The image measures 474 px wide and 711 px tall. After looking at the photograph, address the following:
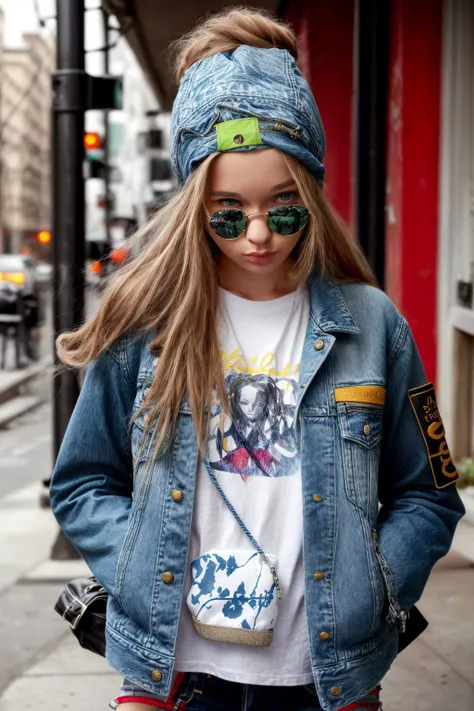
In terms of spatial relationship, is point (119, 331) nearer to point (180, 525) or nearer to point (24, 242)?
point (180, 525)

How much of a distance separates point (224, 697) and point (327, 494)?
419mm

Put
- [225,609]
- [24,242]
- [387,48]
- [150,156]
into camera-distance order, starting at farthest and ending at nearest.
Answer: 1. [24,242]
2. [150,156]
3. [387,48]
4. [225,609]

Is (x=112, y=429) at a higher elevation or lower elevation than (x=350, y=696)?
higher

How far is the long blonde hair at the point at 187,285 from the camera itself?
1991mm

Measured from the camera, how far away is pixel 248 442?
1.98m

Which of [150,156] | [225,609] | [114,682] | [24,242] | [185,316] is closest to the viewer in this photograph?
[225,609]

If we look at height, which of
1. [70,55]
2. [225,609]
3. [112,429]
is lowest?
[225,609]

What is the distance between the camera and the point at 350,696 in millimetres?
1935

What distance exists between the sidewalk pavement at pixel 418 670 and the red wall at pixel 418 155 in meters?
1.76

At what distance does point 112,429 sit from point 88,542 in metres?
0.22

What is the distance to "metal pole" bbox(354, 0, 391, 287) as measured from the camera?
673cm

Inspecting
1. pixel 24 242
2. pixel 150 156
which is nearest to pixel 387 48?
pixel 150 156

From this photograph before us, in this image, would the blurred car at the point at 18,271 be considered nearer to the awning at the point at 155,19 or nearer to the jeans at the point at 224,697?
the awning at the point at 155,19

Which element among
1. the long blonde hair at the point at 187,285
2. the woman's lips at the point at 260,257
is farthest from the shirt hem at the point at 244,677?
the woman's lips at the point at 260,257
